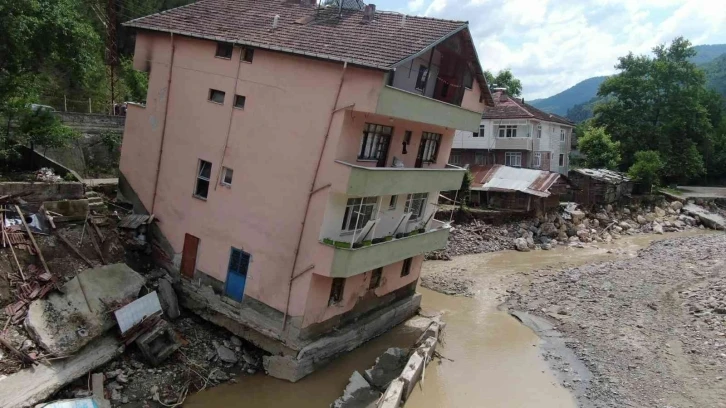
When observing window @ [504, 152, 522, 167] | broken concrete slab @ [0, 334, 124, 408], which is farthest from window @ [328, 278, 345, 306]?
window @ [504, 152, 522, 167]

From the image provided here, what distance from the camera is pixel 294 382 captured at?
15.5 metres

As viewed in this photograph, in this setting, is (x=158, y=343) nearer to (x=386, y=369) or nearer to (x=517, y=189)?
(x=386, y=369)

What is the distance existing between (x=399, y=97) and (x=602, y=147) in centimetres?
4444

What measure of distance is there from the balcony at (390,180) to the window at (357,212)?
3.13 feet

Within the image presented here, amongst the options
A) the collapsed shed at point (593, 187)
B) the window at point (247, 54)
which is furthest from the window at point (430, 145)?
the collapsed shed at point (593, 187)

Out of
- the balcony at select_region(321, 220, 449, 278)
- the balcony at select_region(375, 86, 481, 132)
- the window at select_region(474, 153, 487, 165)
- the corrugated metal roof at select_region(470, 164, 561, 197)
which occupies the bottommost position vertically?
the balcony at select_region(321, 220, 449, 278)

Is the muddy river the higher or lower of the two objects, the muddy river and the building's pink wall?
the lower

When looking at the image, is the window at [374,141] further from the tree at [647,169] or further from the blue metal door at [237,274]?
the tree at [647,169]

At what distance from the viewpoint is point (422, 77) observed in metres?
19.0

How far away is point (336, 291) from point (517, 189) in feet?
78.0

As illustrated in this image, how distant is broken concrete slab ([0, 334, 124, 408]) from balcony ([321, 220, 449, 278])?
21.5 feet

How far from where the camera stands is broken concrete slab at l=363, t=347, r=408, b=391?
1585cm

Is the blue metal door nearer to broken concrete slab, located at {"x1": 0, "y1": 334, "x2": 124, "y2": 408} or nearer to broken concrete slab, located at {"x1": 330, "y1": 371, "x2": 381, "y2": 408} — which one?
broken concrete slab, located at {"x1": 0, "y1": 334, "x2": 124, "y2": 408}

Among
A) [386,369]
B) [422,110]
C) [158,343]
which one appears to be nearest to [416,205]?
[422,110]
